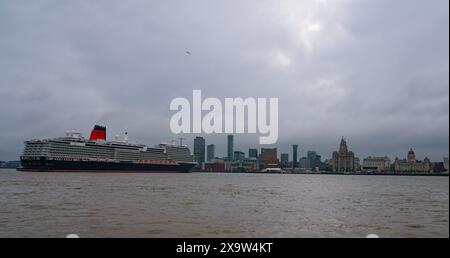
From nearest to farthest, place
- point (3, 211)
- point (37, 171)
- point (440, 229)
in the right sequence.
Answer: point (440, 229) < point (3, 211) < point (37, 171)

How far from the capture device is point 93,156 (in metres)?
115

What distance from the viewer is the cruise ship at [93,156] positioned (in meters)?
107

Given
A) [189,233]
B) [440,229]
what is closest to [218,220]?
[189,233]

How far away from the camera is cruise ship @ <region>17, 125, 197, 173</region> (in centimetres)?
10662
